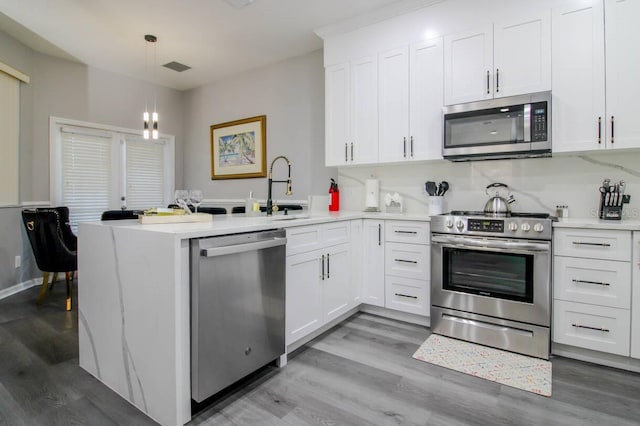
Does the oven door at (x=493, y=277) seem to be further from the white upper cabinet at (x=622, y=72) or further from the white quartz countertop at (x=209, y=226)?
the white upper cabinet at (x=622, y=72)

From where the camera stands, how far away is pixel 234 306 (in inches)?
70.3

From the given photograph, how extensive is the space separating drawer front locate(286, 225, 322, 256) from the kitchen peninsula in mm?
181

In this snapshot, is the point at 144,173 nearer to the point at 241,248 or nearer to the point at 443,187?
the point at 241,248

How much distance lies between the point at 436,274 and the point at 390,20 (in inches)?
94.3

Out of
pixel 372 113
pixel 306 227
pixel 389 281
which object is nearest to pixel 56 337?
pixel 306 227

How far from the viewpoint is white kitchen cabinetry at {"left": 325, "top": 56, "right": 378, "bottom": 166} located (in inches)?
132

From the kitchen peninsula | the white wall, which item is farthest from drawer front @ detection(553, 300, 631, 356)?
the white wall

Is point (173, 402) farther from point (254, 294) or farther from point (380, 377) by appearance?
point (380, 377)

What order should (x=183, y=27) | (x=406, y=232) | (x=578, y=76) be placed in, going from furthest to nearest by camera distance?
(x=183, y=27), (x=406, y=232), (x=578, y=76)

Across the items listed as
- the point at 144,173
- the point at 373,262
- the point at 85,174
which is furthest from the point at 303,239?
the point at 144,173

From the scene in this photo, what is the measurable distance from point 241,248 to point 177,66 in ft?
13.1

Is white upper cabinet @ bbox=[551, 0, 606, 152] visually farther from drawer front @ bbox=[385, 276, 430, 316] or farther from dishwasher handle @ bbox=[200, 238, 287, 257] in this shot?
dishwasher handle @ bbox=[200, 238, 287, 257]

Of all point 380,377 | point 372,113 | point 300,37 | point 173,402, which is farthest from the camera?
point 300,37

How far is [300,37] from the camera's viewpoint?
3826 mm
